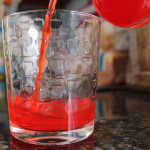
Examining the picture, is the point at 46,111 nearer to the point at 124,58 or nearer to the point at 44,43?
the point at 44,43

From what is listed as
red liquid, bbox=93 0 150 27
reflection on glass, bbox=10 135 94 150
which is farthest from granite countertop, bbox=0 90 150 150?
red liquid, bbox=93 0 150 27

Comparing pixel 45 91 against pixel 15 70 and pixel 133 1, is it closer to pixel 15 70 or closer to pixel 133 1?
pixel 15 70

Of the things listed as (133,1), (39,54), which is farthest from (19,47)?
(133,1)

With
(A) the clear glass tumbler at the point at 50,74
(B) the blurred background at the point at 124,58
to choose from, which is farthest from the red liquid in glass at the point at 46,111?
(B) the blurred background at the point at 124,58

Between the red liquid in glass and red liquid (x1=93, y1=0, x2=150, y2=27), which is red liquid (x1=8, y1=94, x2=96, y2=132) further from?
red liquid (x1=93, y1=0, x2=150, y2=27)

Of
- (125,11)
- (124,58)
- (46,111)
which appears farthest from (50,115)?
(124,58)

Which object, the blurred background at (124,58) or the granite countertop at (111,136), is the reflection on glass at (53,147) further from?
the blurred background at (124,58)
